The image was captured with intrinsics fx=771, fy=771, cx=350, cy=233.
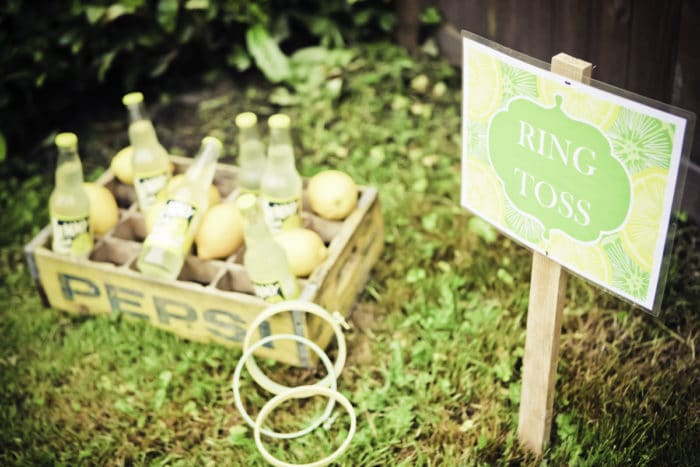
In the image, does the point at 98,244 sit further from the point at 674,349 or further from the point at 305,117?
the point at 674,349

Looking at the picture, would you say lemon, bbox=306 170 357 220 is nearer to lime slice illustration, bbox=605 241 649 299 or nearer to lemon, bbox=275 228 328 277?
lemon, bbox=275 228 328 277

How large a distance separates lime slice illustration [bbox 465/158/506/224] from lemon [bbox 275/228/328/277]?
725mm

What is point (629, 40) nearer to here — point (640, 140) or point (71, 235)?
point (640, 140)

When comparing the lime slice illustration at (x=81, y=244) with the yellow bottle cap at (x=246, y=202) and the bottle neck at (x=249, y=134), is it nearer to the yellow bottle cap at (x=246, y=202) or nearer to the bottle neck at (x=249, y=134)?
the bottle neck at (x=249, y=134)

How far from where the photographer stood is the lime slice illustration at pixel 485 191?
210 centimetres

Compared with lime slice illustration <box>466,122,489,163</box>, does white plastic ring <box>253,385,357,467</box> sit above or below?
below

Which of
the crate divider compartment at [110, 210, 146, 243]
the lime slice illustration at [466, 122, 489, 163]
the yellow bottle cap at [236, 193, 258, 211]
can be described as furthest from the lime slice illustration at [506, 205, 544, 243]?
the crate divider compartment at [110, 210, 146, 243]

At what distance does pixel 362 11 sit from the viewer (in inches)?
173

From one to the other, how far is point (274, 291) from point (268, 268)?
0.27 ft

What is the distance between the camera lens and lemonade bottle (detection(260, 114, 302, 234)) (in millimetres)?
2840

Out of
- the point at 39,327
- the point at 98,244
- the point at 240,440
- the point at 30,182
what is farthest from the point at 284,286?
the point at 30,182

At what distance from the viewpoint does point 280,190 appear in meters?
2.85

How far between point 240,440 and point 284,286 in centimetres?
53

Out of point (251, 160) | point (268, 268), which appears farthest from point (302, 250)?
point (251, 160)
